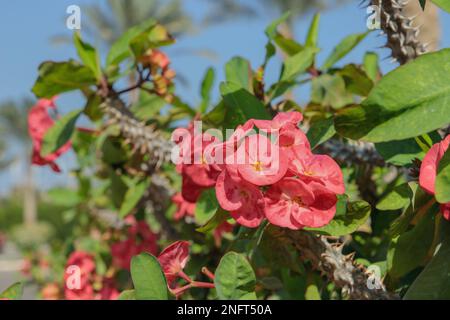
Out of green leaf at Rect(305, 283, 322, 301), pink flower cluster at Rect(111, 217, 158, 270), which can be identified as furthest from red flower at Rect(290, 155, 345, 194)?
pink flower cluster at Rect(111, 217, 158, 270)

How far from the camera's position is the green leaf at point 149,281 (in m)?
0.72

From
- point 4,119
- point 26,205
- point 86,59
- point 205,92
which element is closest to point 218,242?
point 205,92

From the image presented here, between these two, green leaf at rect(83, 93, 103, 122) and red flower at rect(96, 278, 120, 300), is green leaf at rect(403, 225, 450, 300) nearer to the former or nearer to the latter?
red flower at rect(96, 278, 120, 300)

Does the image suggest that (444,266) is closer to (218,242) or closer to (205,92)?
(218,242)

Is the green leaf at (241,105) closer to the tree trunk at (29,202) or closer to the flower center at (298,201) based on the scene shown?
the flower center at (298,201)

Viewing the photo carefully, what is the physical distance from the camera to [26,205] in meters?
30.1

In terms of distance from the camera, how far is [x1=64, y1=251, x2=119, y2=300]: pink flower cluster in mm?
1026

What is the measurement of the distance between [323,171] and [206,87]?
86cm

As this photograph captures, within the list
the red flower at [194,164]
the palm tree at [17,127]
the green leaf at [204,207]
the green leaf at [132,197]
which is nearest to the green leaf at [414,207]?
the red flower at [194,164]

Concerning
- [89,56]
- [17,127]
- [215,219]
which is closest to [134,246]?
[89,56]

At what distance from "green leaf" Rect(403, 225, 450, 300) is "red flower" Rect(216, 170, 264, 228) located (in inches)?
7.9

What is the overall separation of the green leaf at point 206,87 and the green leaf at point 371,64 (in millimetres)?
371

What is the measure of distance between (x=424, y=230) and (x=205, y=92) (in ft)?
2.97

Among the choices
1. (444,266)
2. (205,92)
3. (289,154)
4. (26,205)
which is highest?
(26,205)
